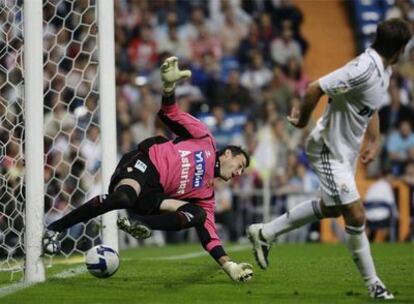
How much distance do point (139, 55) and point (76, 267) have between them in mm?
11886

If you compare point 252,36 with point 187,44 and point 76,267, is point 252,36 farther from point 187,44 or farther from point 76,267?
point 76,267

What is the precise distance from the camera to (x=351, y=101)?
7398 millimetres

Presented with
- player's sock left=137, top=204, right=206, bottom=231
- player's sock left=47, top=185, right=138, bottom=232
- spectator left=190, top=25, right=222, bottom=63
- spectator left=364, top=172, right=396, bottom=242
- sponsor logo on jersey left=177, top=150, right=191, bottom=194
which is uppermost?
spectator left=190, top=25, right=222, bottom=63

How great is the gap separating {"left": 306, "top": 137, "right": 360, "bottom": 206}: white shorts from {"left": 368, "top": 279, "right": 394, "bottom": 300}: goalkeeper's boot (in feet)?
1.91

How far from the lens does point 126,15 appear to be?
74.3 feet

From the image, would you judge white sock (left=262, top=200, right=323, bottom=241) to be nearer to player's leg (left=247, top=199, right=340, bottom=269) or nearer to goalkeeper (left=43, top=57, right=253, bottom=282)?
player's leg (left=247, top=199, right=340, bottom=269)

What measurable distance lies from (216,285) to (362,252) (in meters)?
1.45

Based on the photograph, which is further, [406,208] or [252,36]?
[252,36]

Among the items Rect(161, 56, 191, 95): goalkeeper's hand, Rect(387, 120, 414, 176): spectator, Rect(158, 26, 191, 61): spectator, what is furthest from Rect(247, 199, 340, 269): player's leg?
Rect(158, 26, 191, 61): spectator

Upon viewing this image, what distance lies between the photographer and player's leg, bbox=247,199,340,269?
317 inches

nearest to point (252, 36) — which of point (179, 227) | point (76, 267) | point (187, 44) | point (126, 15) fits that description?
point (187, 44)

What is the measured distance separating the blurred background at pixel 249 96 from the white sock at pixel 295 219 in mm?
4676

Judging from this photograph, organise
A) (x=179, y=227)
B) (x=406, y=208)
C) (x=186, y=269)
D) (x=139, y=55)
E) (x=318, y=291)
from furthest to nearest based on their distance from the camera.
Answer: (x=139, y=55), (x=406, y=208), (x=186, y=269), (x=179, y=227), (x=318, y=291)

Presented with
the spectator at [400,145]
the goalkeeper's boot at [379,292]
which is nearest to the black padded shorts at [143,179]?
the goalkeeper's boot at [379,292]
